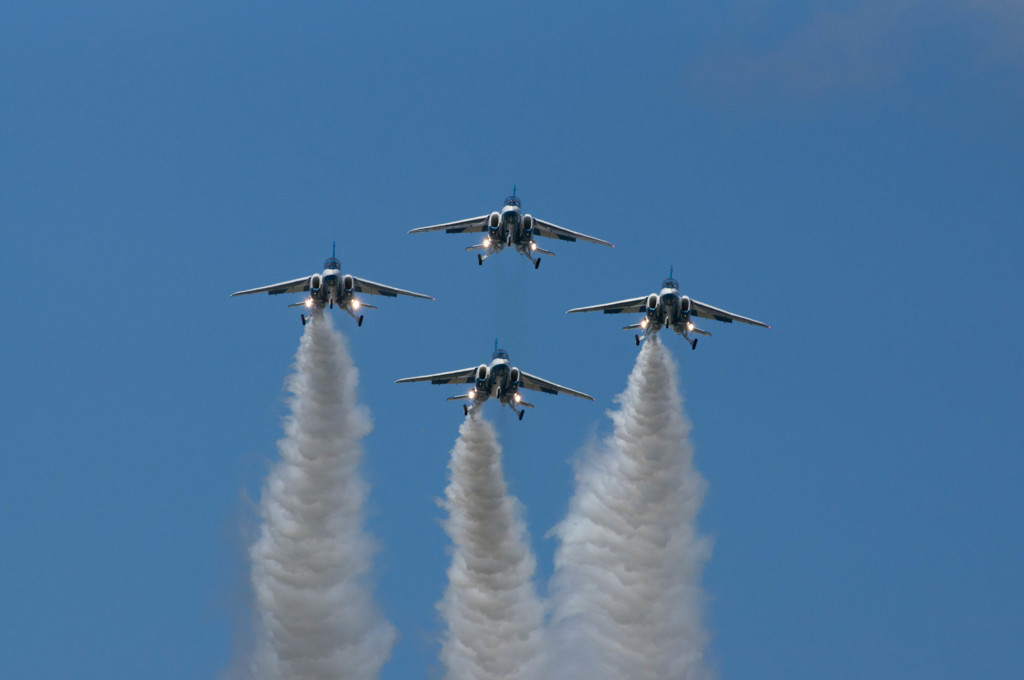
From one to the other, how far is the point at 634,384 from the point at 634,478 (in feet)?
17.9

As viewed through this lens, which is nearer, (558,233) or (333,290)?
(333,290)

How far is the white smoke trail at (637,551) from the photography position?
163375 millimetres

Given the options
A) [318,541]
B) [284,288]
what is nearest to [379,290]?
[284,288]

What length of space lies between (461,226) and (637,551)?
21.2 m

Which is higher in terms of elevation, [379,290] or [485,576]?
[379,290]

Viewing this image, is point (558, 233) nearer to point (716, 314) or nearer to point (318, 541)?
point (716, 314)

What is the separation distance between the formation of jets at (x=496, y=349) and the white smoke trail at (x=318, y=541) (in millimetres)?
3417

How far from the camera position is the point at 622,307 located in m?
164

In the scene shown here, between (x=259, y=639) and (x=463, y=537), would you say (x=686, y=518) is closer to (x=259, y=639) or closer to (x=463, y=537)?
(x=463, y=537)

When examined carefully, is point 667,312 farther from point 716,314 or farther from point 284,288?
point 284,288

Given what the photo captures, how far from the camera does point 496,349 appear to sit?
162250mm

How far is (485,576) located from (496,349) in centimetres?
1256

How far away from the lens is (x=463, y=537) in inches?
6417

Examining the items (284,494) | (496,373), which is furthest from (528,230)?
(284,494)
